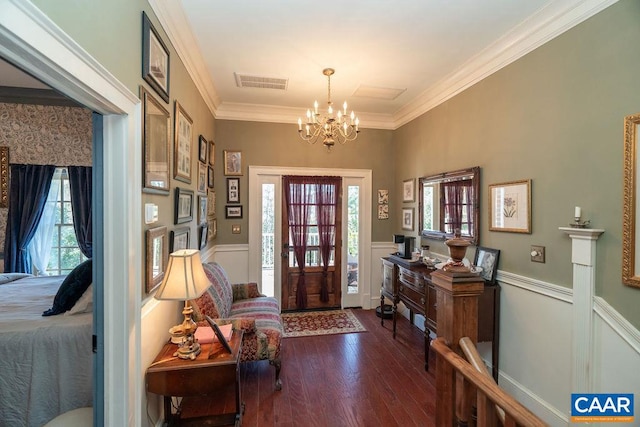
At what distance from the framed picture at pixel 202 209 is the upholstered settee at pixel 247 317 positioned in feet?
1.79

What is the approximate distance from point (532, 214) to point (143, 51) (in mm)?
2992

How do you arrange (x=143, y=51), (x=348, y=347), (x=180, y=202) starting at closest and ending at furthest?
(x=143, y=51), (x=180, y=202), (x=348, y=347)

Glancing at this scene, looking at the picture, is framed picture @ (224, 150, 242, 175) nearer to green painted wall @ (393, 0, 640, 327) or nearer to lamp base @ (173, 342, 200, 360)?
lamp base @ (173, 342, 200, 360)

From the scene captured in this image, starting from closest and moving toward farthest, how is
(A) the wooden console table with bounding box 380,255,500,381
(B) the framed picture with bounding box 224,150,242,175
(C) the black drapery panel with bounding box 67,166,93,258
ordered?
(A) the wooden console table with bounding box 380,255,500,381 < (C) the black drapery panel with bounding box 67,166,93,258 < (B) the framed picture with bounding box 224,150,242,175

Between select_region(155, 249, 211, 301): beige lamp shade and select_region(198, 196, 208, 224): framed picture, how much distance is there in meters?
1.41

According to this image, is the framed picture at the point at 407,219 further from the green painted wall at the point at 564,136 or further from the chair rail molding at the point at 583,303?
the chair rail molding at the point at 583,303

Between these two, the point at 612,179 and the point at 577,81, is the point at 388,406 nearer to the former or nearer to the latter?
the point at 612,179

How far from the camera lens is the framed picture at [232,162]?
434 centimetres

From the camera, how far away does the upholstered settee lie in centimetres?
247

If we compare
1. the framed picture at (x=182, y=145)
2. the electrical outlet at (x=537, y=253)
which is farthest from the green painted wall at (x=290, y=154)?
the electrical outlet at (x=537, y=253)

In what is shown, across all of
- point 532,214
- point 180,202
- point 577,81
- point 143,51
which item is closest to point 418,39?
point 577,81

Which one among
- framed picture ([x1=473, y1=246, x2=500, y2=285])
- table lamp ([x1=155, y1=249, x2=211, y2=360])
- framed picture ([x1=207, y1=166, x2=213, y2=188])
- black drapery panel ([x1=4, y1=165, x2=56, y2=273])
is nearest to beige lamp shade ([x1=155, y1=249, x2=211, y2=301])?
table lamp ([x1=155, y1=249, x2=211, y2=360])

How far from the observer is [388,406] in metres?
2.40

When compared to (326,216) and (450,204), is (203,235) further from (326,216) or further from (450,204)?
(450,204)
